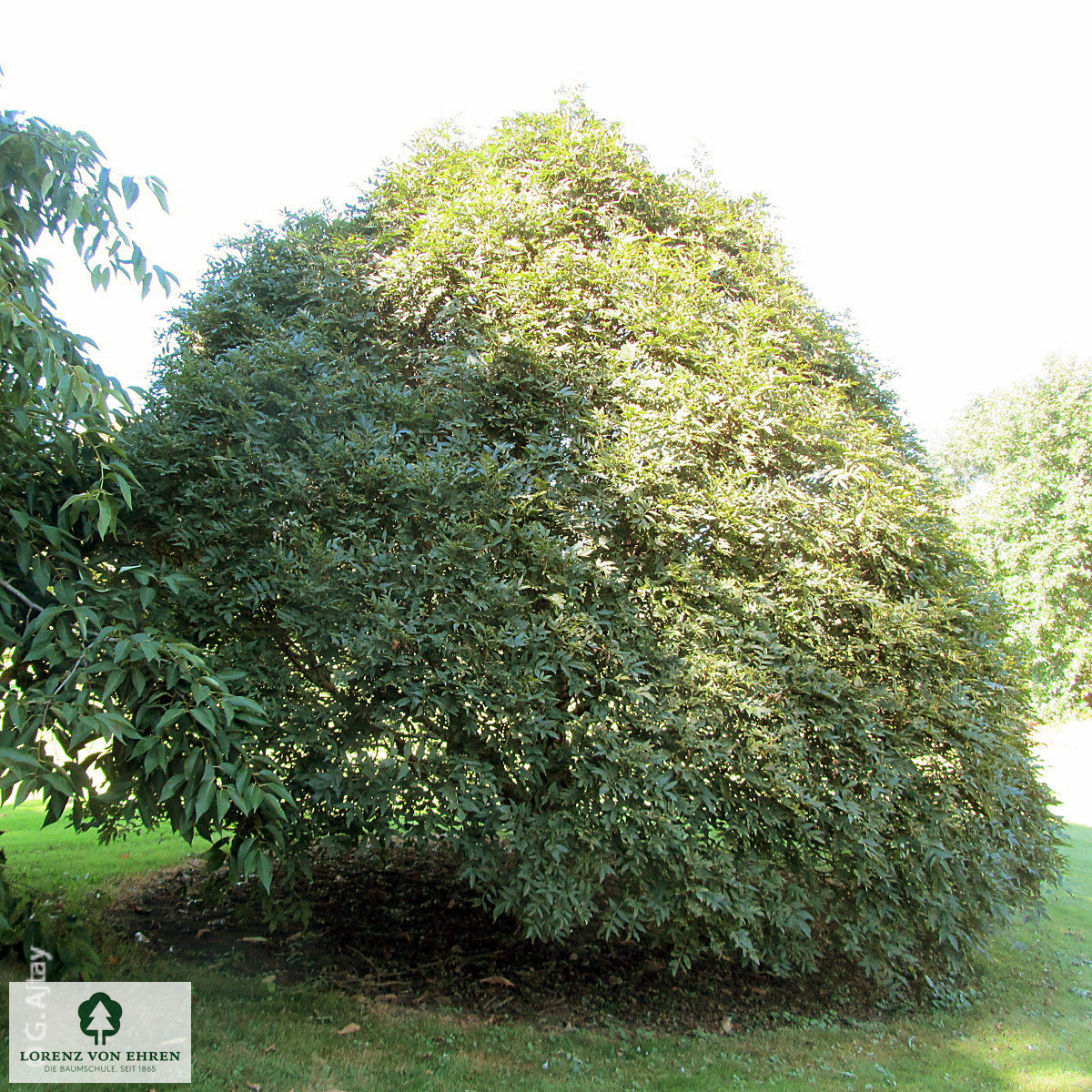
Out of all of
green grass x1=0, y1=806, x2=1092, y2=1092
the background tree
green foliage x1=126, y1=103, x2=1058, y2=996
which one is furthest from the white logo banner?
green foliage x1=126, y1=103, x2=1058, y2=996

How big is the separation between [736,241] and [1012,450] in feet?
67.6

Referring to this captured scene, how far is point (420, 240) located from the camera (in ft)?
14.6

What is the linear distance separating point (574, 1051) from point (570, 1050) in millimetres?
23

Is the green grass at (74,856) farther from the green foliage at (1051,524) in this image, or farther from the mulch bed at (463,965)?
the green foliage at (1051,524)

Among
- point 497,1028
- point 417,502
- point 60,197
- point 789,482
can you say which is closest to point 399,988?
point 497,1028

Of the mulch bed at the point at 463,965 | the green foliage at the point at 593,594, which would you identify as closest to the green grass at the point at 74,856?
the mulch bed at the point at 463,965

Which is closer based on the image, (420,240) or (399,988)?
(399,988)

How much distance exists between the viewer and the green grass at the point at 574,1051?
3182 mm

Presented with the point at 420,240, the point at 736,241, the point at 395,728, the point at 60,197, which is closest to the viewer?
the point at 60,197

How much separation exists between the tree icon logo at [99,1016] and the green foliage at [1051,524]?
20.8m

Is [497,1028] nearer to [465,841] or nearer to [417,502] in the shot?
[465,841]

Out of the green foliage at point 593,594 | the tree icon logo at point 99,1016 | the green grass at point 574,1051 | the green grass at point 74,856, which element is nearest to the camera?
the tree icon logo at point 99,1016

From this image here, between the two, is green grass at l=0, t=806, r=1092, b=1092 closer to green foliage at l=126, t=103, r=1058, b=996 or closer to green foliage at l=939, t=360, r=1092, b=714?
green foliage at l=126, t=103, r=1058, b=996

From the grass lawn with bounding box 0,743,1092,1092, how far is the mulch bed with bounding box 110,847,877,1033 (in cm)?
17
